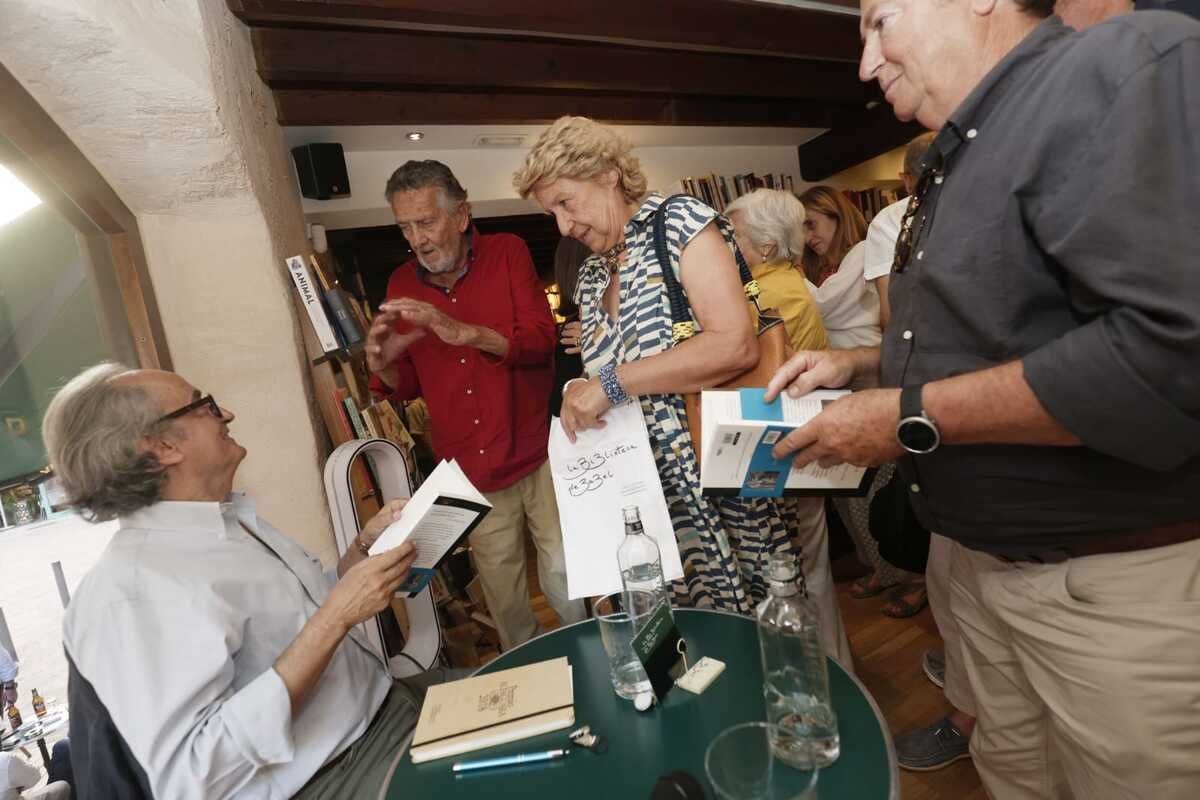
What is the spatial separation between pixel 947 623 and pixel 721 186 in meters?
3.93

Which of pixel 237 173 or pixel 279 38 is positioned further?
pixel 279 38

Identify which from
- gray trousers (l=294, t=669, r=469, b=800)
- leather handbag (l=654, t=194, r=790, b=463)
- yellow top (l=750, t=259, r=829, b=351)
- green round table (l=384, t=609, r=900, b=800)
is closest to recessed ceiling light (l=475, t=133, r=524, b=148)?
yellow top (l=750, t=259, r=829, b=351)

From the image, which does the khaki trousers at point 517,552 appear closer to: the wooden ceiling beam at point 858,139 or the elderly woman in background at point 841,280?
the elderly woman in background at point 841,280

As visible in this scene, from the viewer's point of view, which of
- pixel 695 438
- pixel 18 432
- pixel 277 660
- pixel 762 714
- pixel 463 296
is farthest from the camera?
pixel 463 296

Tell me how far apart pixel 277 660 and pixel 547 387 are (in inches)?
56.5

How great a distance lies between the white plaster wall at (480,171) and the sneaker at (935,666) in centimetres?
307

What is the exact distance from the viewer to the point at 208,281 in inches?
81.7

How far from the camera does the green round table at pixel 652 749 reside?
2.72 ft

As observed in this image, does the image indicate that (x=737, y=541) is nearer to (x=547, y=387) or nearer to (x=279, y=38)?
(x=547, y=387)

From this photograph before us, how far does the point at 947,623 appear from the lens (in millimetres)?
1821

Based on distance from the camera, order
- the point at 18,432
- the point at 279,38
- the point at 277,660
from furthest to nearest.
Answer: the point at 279,38 < the point at 18,432 < the point at 277,660

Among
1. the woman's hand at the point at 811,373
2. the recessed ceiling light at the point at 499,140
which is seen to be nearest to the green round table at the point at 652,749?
the woman's hand at the point at 811,373

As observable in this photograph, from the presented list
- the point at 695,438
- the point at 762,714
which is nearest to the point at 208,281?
the point at 695,438
